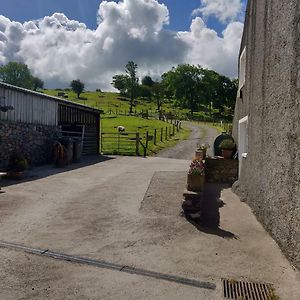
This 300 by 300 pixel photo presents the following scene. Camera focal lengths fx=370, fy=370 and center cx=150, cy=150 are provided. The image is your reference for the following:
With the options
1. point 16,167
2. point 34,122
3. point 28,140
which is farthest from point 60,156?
point 16,167

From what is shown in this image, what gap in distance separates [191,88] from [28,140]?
74566 millimetres

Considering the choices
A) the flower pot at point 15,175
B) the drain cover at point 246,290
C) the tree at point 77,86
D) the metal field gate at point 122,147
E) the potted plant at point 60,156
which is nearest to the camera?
the drain cover at point 246,290

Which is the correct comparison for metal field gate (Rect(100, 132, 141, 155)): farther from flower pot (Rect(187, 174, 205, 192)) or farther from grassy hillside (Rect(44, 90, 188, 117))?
grassy hillside (Rect(44, 90, 188, 117))

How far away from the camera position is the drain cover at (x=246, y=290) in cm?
486

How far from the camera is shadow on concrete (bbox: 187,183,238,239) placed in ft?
25.0

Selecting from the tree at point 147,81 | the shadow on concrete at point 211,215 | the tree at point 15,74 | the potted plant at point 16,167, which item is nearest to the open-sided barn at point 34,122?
the potted plant at point 16,167

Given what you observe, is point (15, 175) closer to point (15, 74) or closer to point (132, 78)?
point (132, 78)

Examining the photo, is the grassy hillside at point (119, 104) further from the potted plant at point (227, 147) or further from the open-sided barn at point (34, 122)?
the potted plant at point (227, 147)

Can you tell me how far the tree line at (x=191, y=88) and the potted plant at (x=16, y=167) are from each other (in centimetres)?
6696

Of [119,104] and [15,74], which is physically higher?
[15,74]

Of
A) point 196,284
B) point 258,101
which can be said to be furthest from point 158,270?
point 258,101

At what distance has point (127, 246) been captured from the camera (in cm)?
661

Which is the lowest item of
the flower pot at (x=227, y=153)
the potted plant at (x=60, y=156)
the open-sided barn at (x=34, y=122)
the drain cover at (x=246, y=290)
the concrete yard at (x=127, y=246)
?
the drain cover at (x=246, y=290)

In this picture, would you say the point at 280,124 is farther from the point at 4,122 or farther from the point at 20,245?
the point at 4,122
